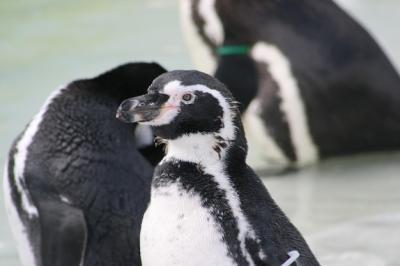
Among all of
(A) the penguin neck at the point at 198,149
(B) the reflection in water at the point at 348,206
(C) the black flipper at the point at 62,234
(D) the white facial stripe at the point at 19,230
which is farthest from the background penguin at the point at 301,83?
(A) the penguin neck at the point at 198,149

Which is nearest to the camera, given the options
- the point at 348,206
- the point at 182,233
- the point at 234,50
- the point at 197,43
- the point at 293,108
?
the point at 182,233

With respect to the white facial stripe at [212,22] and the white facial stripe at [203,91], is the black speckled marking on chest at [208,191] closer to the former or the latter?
the white facial stripe at [203,91]

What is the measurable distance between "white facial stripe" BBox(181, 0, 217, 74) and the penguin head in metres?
2.32

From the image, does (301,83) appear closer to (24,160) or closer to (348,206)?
(348,206)

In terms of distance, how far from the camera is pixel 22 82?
6113 millimetres

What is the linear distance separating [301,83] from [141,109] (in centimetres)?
219

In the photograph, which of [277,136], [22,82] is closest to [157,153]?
[277,136]

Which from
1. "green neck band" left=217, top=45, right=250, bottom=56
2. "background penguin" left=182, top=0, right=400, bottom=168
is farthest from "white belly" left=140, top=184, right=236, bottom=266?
"green neck band" left=217, top=45, right=250, bottom=56

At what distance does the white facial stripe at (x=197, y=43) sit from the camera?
490 centimetres

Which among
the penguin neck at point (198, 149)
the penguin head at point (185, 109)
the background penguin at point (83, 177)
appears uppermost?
the penguin head at point (185, 109)

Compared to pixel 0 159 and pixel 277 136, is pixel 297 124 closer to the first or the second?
pixel 277 136

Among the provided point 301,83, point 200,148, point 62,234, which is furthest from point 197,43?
point 200,148

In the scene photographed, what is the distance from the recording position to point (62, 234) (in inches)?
119

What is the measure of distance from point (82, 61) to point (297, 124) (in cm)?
213
